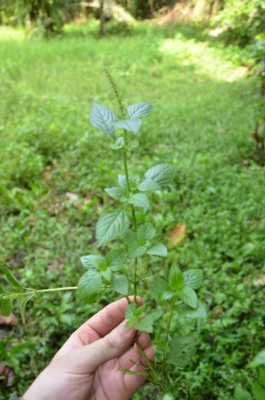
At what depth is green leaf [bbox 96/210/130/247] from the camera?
68cm

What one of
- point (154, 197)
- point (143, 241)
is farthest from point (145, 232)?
point (154, 197)

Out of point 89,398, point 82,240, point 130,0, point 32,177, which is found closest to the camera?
point 89,398

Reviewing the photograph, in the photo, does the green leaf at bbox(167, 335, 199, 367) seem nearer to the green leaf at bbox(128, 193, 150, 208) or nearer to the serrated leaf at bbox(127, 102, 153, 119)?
the green leaf at bbox(128, 193, 150, 208)

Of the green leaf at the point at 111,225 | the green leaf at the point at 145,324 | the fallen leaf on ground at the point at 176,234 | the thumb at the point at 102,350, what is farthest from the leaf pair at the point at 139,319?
the fallen leaf on ground at the point at 176,234

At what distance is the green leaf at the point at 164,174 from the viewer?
785 millimetres

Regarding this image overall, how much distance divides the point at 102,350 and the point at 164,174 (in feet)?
1.79

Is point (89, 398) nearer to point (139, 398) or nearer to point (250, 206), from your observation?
point (139, 398)

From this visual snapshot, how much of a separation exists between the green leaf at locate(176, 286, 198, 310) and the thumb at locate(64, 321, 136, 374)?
0.73 ft

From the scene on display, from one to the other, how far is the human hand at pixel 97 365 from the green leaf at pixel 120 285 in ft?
0.77

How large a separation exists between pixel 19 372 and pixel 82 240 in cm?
85

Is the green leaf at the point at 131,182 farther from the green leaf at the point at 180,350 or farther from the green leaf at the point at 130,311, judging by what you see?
the green leaf at the point at 180,350

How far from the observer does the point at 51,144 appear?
3.00 m

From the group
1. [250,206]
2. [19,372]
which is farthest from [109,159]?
[19,372]

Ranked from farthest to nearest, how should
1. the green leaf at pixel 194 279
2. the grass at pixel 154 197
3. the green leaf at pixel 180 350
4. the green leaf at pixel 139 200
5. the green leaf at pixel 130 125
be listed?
the grass at pixel 154 197 → the green leaf at pixel 180 350 → the green leaf at pixel 194 279 → the green leaf at pixel 139 200 → the green leaf at pixel 130 125
